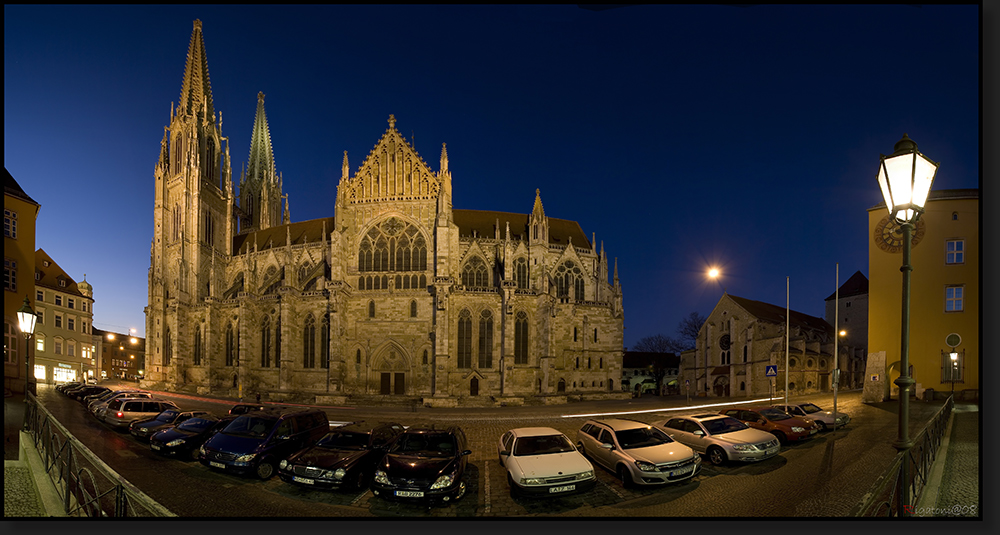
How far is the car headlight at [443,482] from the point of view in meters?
8.24

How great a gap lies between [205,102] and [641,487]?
55.7m

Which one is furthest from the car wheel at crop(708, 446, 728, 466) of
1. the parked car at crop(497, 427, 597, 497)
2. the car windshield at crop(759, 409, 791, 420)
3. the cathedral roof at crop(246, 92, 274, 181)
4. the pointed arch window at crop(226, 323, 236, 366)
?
A: the cathedral roof at crop(246, 92, 274, 181)

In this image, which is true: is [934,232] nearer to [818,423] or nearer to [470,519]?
[818,423]

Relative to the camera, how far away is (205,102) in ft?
160

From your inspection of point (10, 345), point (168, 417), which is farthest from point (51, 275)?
point (168, 417)

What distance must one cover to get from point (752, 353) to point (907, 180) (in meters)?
30.0

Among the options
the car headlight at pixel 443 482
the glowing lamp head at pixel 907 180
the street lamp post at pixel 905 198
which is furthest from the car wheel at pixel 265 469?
the glowing lamp head at pixel 907 180

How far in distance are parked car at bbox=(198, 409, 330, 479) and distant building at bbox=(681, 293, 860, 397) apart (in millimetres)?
28185

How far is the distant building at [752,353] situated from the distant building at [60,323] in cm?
3293

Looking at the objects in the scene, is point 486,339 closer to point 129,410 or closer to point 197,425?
point 129,410

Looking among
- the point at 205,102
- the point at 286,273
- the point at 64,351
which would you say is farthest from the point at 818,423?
the point at 205,102

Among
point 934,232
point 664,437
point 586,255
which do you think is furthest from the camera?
point 586,255

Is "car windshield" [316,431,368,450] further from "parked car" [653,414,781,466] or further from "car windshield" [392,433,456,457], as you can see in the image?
"parked car" [653,414,781,466]

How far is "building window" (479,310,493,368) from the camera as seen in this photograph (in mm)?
33531
